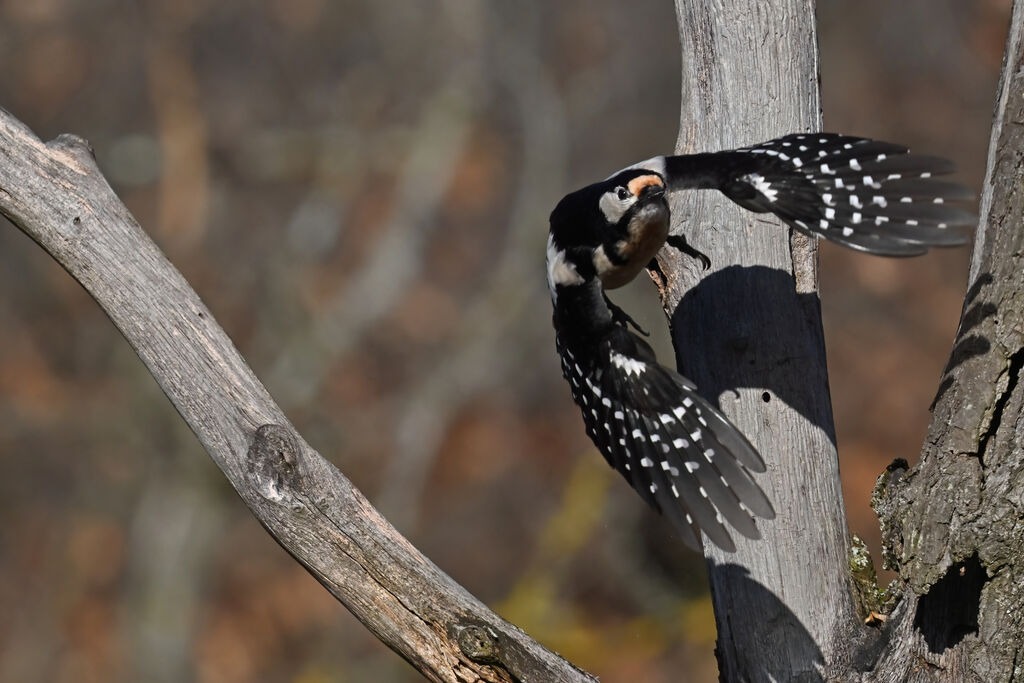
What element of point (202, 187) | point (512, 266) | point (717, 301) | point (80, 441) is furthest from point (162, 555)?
point (717, 301)

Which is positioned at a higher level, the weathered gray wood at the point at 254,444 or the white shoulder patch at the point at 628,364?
the white shoulder patch at the point at 628,364

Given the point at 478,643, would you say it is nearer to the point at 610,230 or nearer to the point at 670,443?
the point at 670,443

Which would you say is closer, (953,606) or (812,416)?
(953,606)

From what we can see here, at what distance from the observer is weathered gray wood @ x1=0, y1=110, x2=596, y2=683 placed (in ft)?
8.51

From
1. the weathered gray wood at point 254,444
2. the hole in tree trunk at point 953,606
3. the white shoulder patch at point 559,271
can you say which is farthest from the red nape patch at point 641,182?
the hole in tree trunk at point 953,606

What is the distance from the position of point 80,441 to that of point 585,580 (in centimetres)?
356

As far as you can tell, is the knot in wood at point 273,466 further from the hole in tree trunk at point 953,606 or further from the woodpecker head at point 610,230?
the hole in tree trunk at point 953,606

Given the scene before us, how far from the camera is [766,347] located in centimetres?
305

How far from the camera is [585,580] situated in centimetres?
761

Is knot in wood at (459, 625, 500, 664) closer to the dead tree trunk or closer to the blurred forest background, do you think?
the dead tree trunk

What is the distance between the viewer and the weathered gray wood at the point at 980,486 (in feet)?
8.11

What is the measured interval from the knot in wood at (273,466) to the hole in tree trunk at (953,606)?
4.99ft

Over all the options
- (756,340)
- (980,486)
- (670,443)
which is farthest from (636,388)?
(980,486)

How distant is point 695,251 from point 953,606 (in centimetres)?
115
